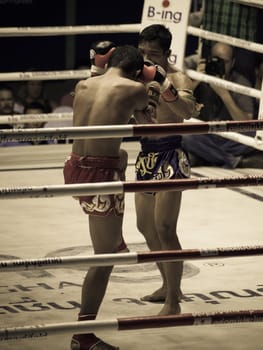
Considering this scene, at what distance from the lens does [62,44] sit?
36.4 ft

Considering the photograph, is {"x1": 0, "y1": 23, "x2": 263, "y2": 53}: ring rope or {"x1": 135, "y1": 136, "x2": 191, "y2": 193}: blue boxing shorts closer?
{"x1": 135, "y1": 136, "x2": 191, "y2": 193}: blue boxing shorts

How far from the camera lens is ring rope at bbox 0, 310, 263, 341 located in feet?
13.4

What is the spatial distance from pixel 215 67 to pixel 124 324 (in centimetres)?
439

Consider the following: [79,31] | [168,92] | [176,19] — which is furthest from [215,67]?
[168,92]

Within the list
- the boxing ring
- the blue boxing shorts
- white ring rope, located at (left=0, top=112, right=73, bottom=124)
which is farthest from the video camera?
the boxing ring

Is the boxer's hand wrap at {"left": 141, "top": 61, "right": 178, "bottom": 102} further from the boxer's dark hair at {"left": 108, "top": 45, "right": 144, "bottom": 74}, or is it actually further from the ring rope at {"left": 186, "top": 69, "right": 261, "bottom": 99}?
the ring rope at {"left": 186, "top": 69, "right": 261, "bottom": 99}

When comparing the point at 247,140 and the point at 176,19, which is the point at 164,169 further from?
the point at 176,19

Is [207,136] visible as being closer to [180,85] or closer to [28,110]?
[28,110]

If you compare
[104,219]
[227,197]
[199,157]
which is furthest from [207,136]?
[104,219]

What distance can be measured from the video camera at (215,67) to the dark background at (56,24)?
2.63m

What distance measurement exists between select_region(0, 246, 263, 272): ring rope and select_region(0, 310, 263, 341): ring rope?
8.4 inches

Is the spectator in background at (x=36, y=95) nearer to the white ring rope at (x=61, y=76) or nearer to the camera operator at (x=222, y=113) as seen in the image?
the white ring rope at (x=61, y=76)

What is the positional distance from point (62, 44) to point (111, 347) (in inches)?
264

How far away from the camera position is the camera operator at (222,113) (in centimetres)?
816
